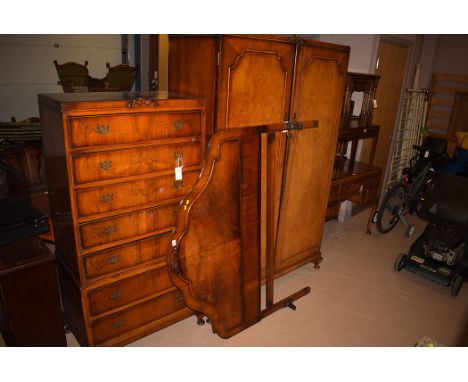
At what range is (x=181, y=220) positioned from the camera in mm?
1854

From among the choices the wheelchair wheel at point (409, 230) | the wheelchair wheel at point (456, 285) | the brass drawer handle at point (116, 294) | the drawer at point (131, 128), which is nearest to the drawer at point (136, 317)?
the brass drawer handle at point (116, 294)

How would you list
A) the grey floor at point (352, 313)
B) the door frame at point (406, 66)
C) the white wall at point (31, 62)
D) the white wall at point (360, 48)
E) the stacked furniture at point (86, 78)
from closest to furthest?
the grey floor at point (352, 313) → the white wall at point (360, 48) → the door frame at point (406, 66) → the stacked furniture at point (86, 78) → the white wall at point (31, 62)

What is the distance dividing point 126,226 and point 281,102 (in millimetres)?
1500

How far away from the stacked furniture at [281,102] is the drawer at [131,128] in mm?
217

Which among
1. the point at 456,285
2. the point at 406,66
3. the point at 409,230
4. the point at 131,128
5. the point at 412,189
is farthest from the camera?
the point at 406,66

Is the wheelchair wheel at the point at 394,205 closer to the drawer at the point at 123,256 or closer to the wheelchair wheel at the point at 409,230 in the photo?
the wheelchair wheel at the point at 409,230

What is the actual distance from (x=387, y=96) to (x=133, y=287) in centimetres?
472

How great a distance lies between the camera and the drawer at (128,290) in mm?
2318

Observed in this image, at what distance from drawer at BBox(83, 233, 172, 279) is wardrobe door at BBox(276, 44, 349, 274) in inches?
46.0

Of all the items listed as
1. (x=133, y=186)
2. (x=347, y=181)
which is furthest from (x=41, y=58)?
(x=347, y=181)

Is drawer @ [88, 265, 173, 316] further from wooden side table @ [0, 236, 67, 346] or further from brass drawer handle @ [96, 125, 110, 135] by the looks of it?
brass drawer handle @ [96, 125, 110, 135]

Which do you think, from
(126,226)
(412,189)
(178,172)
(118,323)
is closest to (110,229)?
(126,226)

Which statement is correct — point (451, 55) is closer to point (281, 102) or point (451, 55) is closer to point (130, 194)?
point (281, 102)

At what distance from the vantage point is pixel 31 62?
5730 millimetres
